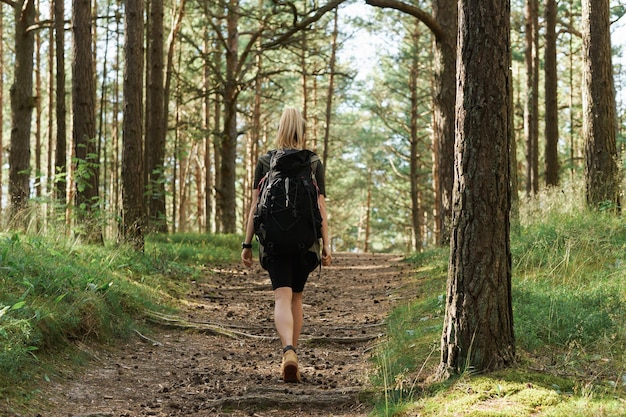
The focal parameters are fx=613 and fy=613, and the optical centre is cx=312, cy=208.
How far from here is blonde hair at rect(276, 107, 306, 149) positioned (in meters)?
5.48

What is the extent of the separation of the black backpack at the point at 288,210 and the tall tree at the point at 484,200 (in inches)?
53.8

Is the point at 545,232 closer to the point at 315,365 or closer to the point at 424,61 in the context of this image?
the point at 315,365

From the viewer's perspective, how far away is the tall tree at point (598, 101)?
10.1 metres

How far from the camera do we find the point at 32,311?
5328 mm

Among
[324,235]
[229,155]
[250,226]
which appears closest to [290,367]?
[324,235]

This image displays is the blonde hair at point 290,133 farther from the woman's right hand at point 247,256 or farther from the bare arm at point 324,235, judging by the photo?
the woman's right hand at point 247,256

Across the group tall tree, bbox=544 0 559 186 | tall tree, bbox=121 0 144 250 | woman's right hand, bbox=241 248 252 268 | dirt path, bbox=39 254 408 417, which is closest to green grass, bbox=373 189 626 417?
dirt path, bbox=39 254 408 417

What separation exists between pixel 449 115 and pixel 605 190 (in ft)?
11.4

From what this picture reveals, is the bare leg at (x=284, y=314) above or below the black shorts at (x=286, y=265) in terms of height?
below

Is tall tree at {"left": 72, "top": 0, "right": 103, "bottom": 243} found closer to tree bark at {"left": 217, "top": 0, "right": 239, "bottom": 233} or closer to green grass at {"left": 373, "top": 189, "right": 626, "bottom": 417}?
green grass at {"left": 373, "top": 189, "right": 626, "bottom": 417}

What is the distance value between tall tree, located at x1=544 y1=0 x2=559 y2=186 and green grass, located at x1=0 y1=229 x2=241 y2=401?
35.5 ft

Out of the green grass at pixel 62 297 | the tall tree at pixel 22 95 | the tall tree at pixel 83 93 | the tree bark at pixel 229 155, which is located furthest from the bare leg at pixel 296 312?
Answer: the tree bark at pixel 229 155

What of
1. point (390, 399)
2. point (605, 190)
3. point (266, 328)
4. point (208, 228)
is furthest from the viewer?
point (208, 228)

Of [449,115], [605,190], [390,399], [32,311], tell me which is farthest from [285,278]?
[449,115]
